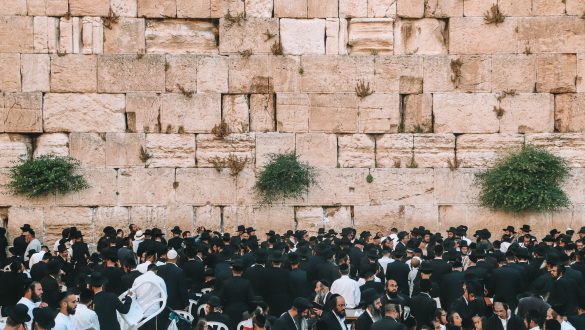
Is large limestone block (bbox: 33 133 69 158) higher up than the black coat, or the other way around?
large limestone block (bbox: 33 133 69 158)

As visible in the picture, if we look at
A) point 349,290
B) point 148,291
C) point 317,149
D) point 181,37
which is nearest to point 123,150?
point 181,37

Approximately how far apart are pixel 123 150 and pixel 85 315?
11.4 metres

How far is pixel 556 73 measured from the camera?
24.1 metres

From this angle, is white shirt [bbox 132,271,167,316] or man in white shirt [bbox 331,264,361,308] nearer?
white shirt [bbox 132,271,167,316]

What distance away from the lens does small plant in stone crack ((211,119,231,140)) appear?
941 inches

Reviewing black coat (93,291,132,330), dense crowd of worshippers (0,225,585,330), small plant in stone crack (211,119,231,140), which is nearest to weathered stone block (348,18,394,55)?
small plant in stone crack (211,119,231,140)

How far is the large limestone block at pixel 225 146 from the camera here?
24000 millimetres

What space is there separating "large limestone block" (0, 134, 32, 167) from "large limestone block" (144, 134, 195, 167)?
2.78 meters

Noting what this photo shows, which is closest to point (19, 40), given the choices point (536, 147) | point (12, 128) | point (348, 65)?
point (12, 128)

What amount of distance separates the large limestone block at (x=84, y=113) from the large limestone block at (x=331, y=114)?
14.1 feet

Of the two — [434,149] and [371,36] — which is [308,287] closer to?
[434,149]

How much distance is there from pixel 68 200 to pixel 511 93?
33.7 ft

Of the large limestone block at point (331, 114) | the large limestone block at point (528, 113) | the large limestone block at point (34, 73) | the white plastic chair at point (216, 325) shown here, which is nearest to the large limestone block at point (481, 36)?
the large limestone block at point (528, 113)

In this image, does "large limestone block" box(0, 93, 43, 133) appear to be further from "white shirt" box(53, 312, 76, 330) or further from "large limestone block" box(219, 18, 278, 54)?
"white shirt" box(53, 312, 76, 330)
